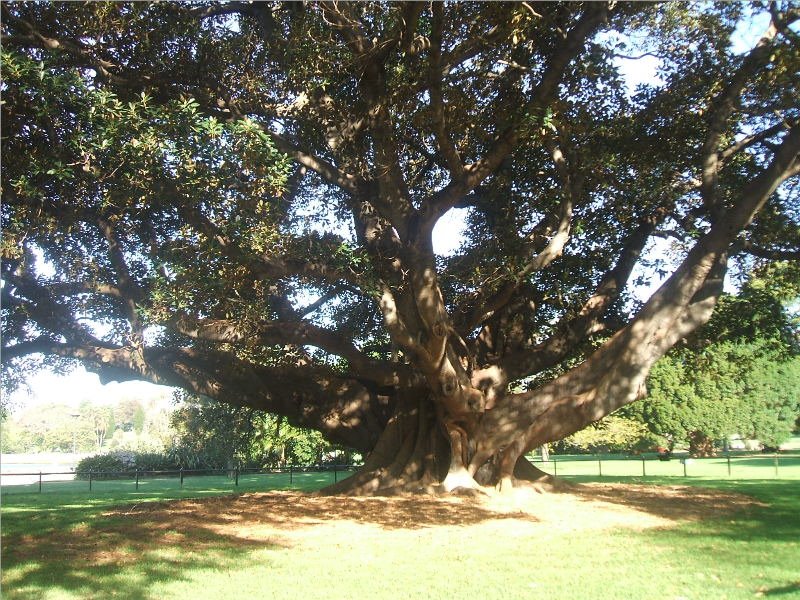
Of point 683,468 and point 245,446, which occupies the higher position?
point 245,446

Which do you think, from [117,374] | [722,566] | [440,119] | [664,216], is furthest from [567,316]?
[117,374]

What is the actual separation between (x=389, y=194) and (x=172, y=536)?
6.32 metres

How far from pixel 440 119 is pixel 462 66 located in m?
1.90

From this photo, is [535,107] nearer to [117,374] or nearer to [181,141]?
[181,141]

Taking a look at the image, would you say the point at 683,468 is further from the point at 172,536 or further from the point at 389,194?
the point at 172,536

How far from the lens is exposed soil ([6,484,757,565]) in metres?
9.04

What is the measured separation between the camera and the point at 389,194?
11828 mm

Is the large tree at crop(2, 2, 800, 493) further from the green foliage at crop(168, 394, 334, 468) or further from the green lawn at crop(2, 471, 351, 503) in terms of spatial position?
the green foliage at crop(168, 394, 334, 468)

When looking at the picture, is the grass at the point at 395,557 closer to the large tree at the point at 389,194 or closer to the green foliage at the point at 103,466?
the large tree at the point at 389,194

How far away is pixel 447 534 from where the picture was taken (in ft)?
31.3

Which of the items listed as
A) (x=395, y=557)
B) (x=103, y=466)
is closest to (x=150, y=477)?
(x=103, y=466)

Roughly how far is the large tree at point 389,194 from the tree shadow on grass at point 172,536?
246cm

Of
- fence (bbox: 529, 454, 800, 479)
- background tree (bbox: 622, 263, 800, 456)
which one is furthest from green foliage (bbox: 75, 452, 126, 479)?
background tree (bbox: 622, 263, 800, 456)

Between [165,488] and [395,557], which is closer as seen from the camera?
[395,557]
